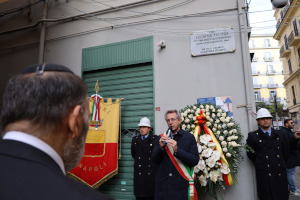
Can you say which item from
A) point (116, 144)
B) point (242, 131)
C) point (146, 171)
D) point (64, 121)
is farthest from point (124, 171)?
point (64, 121)

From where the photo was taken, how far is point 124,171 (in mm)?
5793

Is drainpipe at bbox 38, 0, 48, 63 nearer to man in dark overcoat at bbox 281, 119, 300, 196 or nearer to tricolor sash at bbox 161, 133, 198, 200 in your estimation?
tricolor sash at bbox 161, 133, 198, 200

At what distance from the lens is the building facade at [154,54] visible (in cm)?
527

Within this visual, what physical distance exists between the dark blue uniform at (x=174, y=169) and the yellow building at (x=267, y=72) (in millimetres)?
57204

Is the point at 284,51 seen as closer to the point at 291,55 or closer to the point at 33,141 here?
the point at 291,55

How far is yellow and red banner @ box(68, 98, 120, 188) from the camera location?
5.43 m

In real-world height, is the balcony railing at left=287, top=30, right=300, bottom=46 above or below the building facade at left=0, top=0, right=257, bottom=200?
above

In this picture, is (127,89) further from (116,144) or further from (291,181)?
(291,181)

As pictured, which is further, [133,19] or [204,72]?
[133,19]

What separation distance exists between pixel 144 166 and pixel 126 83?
8.03 ft

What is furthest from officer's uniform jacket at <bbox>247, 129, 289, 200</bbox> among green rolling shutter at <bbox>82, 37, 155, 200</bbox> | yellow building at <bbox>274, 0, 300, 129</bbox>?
yellow building at <bbox>274, 0, 300, 129</bbox>

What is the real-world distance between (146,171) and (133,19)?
13.7 feet

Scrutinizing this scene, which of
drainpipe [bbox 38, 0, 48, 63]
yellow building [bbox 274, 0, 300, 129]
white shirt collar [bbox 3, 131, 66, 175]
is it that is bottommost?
white shirt collar [bbox 3, 131, 66, 175]

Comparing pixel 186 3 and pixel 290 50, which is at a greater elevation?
pixel 290 50
